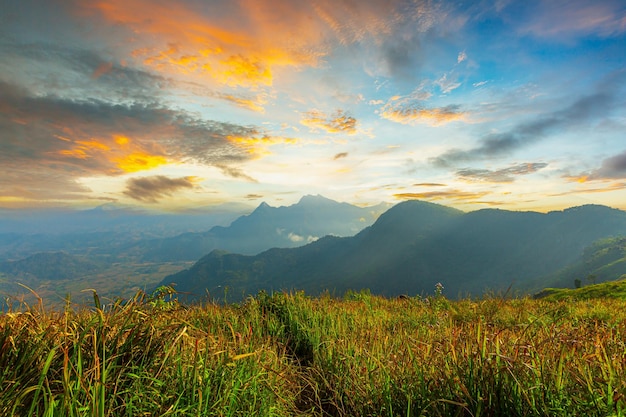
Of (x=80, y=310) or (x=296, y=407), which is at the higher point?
(x=80, y=310)

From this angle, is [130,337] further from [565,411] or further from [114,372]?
[565,411]

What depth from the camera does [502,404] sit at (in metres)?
2.94

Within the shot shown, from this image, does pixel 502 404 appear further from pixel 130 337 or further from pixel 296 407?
pixel 130 337

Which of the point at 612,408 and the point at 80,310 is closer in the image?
the point at 612,408

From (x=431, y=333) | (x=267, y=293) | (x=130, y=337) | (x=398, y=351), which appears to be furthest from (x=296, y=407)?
(x=267, y=293)

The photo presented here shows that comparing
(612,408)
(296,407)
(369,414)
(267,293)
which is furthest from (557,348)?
(267,293)

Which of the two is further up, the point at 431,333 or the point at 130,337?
the point at 130,337

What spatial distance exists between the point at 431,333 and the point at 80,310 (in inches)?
231

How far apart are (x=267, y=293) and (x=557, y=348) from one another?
26.7 feet

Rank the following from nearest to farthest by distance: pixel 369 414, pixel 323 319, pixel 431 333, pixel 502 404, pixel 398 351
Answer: pixel 502 404 → pixel 369 414 → pixel 398 351 → pixel 431 333 → pixel 323 319

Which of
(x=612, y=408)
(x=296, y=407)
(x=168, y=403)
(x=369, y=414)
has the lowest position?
(x=296, y=407)

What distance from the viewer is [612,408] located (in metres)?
2.59

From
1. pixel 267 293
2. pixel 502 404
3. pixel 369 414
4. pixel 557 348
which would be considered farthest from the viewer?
pixel 267 293

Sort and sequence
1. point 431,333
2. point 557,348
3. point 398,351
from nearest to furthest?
point 557,348, point 398,351, point 431,333
